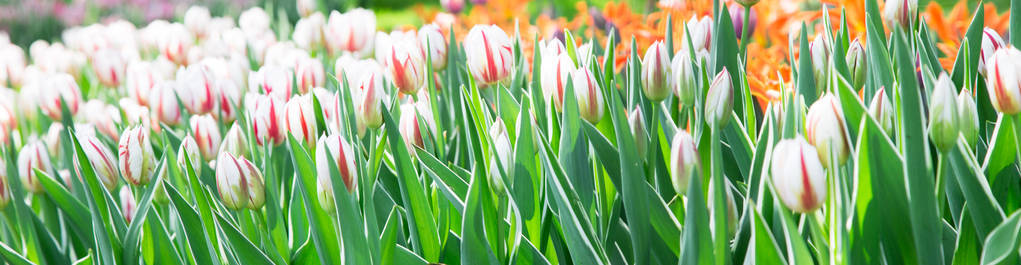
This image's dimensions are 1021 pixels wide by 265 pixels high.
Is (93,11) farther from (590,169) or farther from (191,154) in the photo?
(590,169)

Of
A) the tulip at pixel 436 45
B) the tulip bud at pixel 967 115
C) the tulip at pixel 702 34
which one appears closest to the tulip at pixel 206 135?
the tulip at pixel 436 45

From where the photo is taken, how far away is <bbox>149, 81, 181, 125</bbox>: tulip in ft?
Answer: 4.79

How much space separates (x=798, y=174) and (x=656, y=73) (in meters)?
0.34

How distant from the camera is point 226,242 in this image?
908mm

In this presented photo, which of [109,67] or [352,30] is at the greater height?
[352,30]

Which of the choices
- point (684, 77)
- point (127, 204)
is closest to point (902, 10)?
point (684, 77)

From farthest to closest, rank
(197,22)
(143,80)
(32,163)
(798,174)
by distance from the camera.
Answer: (197,22)
(143,80)
(32,163)
(798,174)

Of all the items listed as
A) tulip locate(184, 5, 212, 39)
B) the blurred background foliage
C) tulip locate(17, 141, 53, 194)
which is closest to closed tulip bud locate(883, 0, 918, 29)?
tulip locate(17, 141, 53, 194)

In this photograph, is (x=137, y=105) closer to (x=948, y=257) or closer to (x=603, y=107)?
(x=603, y=107)

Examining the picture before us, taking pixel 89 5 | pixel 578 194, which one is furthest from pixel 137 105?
pixel 89 5

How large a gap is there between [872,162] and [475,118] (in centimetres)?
45

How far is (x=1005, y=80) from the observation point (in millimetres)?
729

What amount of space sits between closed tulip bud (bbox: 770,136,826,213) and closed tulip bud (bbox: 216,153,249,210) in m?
0.57

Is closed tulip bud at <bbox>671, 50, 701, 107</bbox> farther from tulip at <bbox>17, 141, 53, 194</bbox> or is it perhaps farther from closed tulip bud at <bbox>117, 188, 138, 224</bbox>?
tulip at <bbox>17, 141, 53, 194</bbox>
